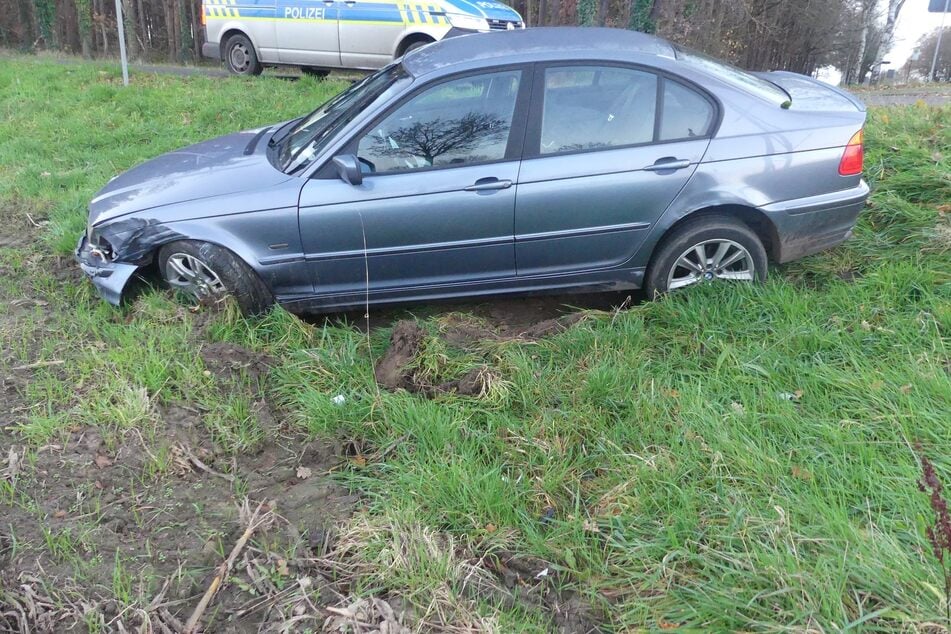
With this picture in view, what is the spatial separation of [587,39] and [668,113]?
0.70 meters

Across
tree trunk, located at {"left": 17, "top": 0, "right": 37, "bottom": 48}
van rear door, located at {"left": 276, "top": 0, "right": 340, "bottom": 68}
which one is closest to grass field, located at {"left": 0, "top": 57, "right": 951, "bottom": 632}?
van rear door, located at {"left": 276, "top": 0, "right": 340, "bottom": 68}

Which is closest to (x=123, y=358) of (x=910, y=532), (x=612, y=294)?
(x=612, y=294)

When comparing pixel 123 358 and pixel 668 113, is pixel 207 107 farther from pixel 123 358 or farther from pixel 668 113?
pixel 668 113

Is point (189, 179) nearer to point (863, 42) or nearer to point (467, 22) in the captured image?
point (467, 22)

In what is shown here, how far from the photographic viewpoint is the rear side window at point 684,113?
4027 millimetres

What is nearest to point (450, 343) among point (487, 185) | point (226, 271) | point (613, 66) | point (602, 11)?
point (487, 185)

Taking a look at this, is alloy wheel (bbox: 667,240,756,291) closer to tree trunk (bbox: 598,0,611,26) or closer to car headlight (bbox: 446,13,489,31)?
car headlight (bbox: 446,13,489,31)

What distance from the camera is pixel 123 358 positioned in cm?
372

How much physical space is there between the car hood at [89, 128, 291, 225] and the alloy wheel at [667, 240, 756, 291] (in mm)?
2375

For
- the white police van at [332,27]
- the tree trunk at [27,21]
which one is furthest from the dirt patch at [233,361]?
the tree trunk at [27,21]

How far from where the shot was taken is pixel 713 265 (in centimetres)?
420

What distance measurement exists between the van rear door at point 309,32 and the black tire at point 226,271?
23.0 feet

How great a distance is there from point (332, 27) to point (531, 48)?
6.92 metres

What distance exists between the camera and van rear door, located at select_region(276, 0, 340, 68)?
10102 mm
